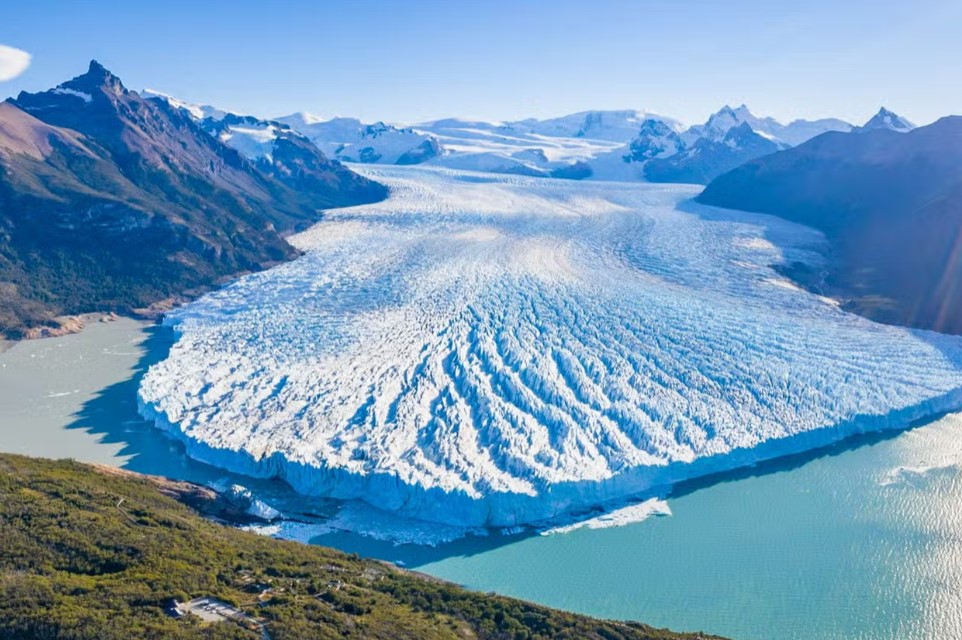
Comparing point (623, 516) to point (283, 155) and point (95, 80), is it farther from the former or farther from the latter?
point (283, 155)

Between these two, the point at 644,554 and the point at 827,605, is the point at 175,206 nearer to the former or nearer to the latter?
the point at 644,554

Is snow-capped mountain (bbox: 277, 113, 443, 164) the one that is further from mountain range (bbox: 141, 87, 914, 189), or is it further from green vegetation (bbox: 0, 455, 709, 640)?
green vegetation (bbox: 0, 455, 709, 640)

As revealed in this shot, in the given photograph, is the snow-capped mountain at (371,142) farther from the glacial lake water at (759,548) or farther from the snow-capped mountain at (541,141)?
the glacial lake water at (759,548)

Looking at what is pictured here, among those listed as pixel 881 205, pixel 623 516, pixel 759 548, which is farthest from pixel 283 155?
pixel 759 548

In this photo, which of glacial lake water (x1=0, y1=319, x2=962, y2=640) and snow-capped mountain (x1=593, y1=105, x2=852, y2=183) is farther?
snow-capped mountain (x1=593, y1=105, x2=852, y2=183)

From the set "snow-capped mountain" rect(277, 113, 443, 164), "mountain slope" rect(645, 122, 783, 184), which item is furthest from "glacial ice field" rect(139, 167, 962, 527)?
"snow-capped mountain" rect(277, 113, 443, 164)

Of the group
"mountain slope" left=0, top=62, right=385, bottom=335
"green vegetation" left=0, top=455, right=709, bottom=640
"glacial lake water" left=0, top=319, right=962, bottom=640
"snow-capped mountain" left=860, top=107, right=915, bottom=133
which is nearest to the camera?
"green vegetation" left=0, top=455, right=709, bottom=640

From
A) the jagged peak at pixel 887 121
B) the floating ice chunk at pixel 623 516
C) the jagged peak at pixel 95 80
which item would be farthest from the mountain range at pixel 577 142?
the floating ice chunk at pixel 623 516
